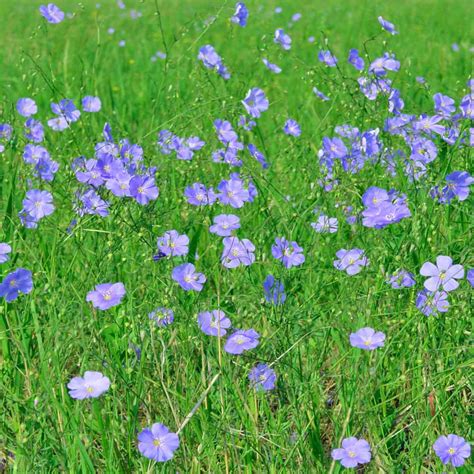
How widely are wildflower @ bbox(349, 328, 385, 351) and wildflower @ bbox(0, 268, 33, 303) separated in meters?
0.75

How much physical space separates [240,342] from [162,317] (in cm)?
18

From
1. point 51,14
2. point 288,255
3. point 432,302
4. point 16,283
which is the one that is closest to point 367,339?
point 432,302

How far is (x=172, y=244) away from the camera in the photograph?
202 centimetres

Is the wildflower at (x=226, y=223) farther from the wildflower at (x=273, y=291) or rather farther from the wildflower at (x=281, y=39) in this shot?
the wildflower at (x=281, y=39)

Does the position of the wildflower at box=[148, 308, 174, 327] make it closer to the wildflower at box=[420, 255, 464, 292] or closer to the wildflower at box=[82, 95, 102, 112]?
the wildflower at box=[420, 255, 464, 292]

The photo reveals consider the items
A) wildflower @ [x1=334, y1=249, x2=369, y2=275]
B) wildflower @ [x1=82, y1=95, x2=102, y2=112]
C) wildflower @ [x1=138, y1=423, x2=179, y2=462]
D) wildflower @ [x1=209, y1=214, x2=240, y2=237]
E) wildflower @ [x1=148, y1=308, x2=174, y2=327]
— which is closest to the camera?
wildflower @ [x1=138, y1=423, x2=179, y2=462]

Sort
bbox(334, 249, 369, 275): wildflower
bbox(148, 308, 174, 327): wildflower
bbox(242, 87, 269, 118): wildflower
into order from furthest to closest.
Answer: bbox(242, 87, 269, 118): wildflower
bbox(334, 249, 369, 275): wildflower
bbox(148, 308, 174, 327): wildflower

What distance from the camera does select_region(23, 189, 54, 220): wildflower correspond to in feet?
7.43

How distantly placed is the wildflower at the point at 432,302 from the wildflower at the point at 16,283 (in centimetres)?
89

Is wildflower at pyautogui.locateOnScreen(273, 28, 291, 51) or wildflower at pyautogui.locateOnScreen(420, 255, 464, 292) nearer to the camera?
wildflower at pyautogui.locateOnScreen(420, 255, 464, 292)

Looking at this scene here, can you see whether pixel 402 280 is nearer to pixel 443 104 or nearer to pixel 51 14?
pixel 443 104

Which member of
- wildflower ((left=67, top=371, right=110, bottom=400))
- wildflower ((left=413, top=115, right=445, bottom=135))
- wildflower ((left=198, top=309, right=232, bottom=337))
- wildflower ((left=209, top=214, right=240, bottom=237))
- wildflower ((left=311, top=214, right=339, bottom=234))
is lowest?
wildflower ((left=67, top=371, right=110, bottom=400))

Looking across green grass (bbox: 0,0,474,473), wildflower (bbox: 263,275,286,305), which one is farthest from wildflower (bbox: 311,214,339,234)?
wildflower (bbox: 263,275,286,305)

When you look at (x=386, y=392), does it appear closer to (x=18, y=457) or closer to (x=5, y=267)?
(x=18, y=457)
